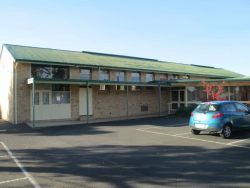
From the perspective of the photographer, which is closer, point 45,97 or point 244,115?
point 244,115

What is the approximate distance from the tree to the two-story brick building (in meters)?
0.73

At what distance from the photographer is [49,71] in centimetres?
→ 2266

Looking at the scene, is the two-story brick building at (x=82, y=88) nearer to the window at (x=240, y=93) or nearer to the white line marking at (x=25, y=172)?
the window at (x=240, y=93)

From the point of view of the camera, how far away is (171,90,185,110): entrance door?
28630 mm

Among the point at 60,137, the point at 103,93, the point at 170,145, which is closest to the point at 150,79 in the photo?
the point at 103,93

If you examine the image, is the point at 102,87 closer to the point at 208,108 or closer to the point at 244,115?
the point at 208,108

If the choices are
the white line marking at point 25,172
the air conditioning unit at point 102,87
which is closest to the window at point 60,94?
the air conditioning unit at point 102,87

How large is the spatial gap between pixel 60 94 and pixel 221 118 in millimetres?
13357

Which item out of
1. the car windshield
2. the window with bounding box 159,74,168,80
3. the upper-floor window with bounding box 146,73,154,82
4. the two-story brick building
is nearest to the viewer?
the car windshield

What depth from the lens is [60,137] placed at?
47.5 ft

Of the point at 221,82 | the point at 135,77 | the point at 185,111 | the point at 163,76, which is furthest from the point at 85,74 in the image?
the point at 221,82

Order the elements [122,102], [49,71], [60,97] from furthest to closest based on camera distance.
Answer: [122,102], [60,97], [49,71]

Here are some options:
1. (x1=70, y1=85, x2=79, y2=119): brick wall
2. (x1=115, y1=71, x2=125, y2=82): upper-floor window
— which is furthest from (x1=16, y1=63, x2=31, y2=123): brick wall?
(x1=115, y1=71, x2=125, y2=82): upper-floor window

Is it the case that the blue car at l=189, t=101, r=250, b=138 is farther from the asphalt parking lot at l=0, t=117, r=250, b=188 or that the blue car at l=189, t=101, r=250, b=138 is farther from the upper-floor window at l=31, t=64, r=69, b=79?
the upper-floor window at l=31, t=64, r=69, b=79
